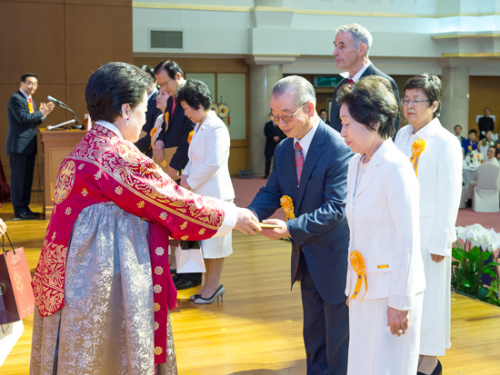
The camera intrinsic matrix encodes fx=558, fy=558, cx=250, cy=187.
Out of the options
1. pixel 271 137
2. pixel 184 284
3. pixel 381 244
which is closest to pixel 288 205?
pixel 381 244

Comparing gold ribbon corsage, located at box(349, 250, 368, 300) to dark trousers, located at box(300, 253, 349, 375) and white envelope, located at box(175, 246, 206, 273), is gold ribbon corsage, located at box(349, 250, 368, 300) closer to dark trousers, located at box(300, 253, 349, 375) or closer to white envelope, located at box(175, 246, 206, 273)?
dark trousers, located at box(300, 253, 349, 375)

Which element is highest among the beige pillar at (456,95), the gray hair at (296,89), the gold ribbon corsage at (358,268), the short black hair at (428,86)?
the beige pillar at (456,95)

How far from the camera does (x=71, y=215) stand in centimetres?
198

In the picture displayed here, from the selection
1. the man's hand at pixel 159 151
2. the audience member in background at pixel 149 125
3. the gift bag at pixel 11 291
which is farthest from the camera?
the audience member in background at pixel 149 125

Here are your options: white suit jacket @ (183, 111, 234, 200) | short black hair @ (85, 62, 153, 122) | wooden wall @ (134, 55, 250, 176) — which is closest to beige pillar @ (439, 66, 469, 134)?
wooden wall @ (134, 55, 250, 176)

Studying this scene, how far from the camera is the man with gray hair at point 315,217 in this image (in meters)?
2.46

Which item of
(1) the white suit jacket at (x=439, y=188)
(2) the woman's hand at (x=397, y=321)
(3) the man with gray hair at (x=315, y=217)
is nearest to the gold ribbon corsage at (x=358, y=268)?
(2) the woman's hand at (x=397, y=321)

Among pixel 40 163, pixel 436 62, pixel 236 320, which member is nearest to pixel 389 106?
pixel 236 320

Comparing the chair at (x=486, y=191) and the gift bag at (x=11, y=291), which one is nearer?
the gift bag at (x=11, y=291)

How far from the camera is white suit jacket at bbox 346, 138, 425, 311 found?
6.51 feet

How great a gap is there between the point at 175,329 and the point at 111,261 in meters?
2.03

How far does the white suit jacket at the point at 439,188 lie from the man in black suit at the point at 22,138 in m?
6.08

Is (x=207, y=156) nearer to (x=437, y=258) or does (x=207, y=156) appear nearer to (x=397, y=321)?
(x=437, y=258)

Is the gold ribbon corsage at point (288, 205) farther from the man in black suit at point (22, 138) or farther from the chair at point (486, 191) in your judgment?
the chair at point (486, 191)
